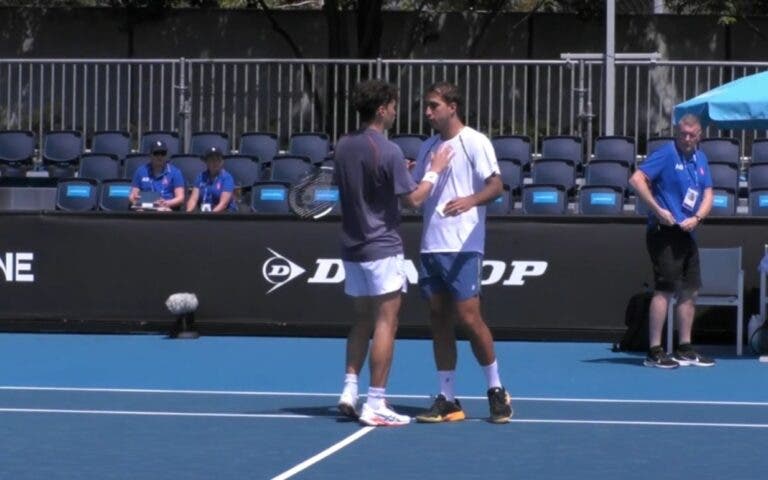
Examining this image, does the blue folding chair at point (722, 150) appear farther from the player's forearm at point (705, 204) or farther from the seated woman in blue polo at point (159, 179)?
the player's forearm at point (705, 204)

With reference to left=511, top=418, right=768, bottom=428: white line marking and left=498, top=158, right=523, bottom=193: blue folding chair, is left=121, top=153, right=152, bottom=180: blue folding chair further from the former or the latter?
left=511, top=418, right=768, bottom=428: white line marking

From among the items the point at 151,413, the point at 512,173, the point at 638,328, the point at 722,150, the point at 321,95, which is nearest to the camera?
the point at 151,413

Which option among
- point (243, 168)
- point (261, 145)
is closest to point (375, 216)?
point (243, 168)

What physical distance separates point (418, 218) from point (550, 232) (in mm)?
1184

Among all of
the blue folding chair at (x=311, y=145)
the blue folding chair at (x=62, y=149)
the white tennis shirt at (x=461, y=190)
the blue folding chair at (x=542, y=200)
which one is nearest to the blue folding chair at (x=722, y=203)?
the blue folding chair at (x=542, y=200)

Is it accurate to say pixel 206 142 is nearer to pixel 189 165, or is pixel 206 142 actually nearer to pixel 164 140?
pixel 164 140

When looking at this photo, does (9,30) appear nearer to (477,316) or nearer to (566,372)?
(566,372)

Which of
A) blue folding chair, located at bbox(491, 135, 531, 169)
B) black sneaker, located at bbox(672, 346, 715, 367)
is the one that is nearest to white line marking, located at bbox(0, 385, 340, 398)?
black sneaker, located at bbox(672, 346, 715, 367)

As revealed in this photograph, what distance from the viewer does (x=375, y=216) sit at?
921 cm

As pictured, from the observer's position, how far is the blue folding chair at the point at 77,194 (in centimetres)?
1714

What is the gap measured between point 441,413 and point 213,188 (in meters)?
8.02

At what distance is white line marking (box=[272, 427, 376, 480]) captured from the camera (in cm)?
777

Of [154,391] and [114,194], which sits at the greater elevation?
[114,194]

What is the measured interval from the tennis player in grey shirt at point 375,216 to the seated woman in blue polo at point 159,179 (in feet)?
25.8
